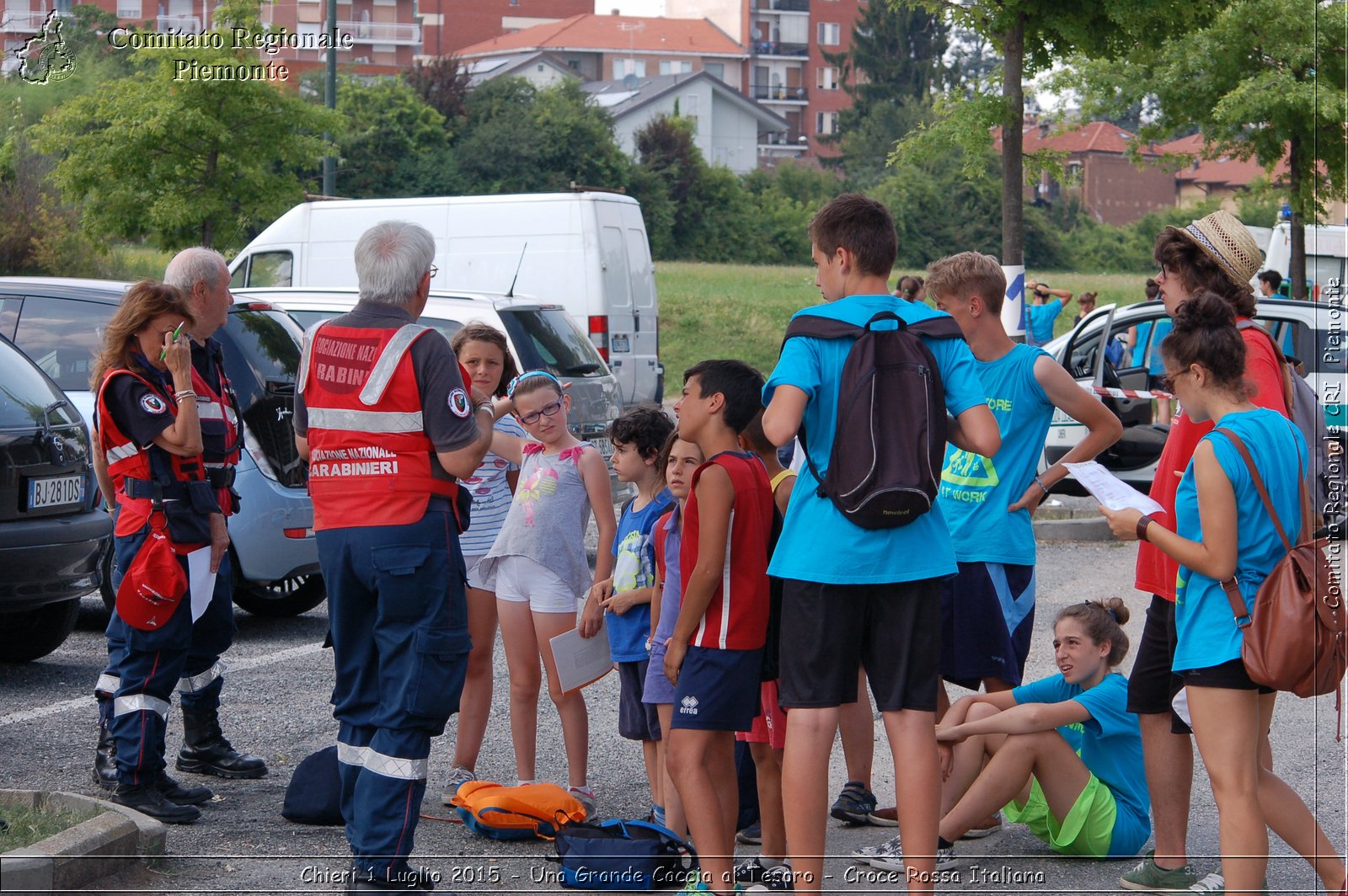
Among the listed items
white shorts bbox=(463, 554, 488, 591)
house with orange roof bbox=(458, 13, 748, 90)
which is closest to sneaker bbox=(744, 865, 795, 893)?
white shorts bbox=(463, 554, 488, 591)

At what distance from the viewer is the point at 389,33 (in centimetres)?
8506

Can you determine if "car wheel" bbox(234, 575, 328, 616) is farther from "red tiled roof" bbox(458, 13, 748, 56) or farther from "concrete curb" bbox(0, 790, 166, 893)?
"red tiled roof" bbox(458, 13, 748, 56)

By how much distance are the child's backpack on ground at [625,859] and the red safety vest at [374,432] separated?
1.26 meters

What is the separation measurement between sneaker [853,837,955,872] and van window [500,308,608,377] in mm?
6246

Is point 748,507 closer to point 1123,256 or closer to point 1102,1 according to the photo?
point 1102,1

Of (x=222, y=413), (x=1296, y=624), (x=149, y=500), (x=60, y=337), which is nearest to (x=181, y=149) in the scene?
(x=60, y=337)

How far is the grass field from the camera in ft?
102

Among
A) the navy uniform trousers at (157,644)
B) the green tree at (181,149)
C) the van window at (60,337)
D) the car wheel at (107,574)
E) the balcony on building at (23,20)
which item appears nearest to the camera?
the navy uniform trousers at (157,644)

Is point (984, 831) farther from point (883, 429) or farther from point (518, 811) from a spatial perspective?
point (883, 429)

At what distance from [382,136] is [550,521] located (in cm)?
5029

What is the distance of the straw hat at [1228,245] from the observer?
15.1ft

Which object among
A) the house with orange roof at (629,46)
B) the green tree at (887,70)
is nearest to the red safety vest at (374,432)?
the green tree at (887,70)

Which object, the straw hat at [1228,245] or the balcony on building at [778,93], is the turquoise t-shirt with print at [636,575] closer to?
the straw hat at [1228,245]

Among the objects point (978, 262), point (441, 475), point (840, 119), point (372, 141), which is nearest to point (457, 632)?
point (441, 475)
